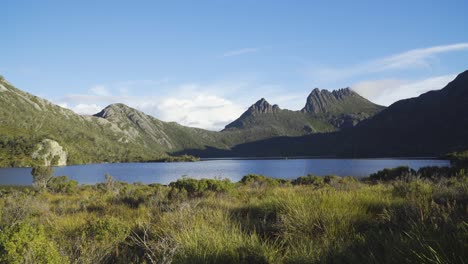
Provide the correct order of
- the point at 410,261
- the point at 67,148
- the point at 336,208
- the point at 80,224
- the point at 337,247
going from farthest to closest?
the point at 67,148 → the point at 80,224 → the point at 336,208 → the point at 337,247 → the point at 410,261

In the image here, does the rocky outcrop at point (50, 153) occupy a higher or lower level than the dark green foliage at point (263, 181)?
higher

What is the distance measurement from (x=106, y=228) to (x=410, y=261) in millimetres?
5676

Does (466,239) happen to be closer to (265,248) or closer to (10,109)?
(265,248)

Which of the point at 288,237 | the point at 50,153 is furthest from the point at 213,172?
the point at 50,153

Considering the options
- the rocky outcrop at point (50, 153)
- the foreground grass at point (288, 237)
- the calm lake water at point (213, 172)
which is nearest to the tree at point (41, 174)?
the calm lake water at point (213, 172)

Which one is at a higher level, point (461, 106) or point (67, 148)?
point (461, 106)

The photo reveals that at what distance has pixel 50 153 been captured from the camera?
523 feet

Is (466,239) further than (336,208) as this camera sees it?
No

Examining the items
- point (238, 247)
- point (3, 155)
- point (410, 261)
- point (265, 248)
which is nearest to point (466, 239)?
point (410, 261)

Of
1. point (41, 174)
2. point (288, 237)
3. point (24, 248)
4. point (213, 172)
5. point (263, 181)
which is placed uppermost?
point (24, 248)

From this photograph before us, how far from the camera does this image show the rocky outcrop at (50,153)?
155 metres

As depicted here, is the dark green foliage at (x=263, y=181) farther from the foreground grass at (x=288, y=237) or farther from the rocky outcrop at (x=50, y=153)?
the rocky outcrop at (x=50, y=153)

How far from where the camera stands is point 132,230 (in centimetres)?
762

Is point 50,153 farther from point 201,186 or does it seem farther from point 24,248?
point 24,248
